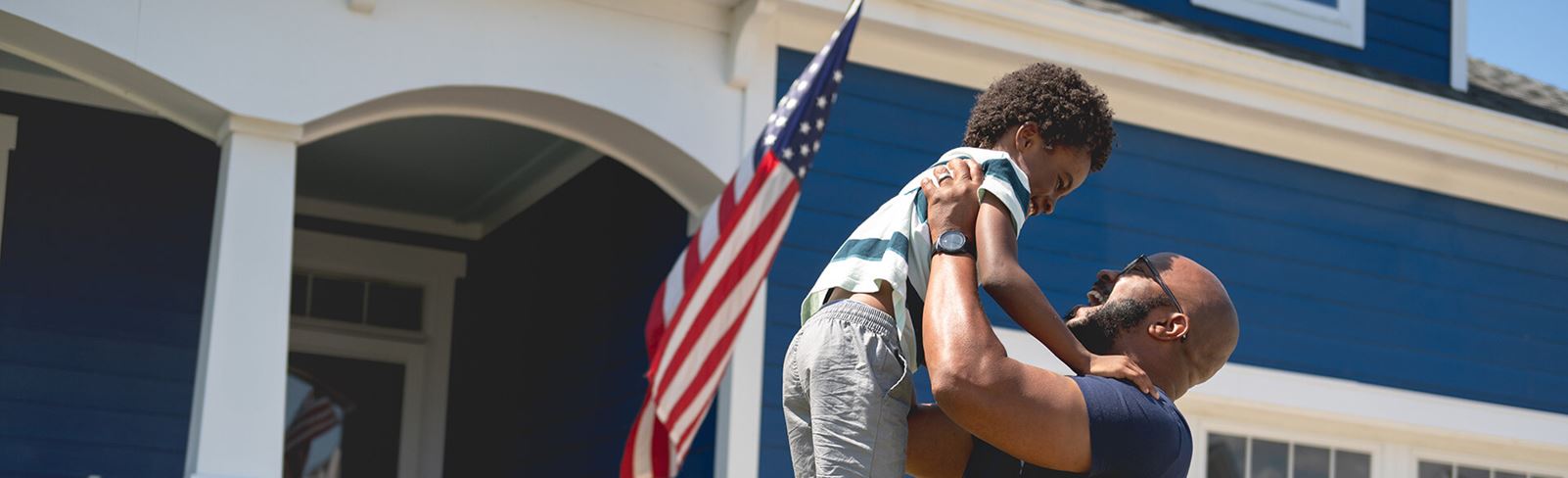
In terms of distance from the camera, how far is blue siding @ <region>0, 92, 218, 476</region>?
7285 millimetres

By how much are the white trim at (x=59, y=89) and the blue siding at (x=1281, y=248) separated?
2840 millimetres

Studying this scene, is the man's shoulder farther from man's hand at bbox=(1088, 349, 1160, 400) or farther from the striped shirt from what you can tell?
the striped shirt

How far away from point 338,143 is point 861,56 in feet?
8.94

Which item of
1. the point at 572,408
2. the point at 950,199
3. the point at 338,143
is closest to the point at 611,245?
the point at 572,408

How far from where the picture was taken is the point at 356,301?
952 centimetres

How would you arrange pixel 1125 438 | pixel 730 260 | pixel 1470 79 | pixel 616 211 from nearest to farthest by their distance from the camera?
pixel 1125 438, pixel 730 260, pixel 616 211, pixel 1470 79

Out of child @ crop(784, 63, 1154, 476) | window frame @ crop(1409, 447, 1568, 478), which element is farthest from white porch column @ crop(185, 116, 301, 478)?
window frame @ crop(1409, 447, 1568, 478)

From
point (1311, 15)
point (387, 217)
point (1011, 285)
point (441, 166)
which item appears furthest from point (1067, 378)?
point (387, 217)

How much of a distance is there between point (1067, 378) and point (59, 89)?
608cm

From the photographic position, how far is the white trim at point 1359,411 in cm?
775

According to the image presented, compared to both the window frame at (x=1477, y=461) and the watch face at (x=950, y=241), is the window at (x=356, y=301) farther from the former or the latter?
the watch face at (x=950, y=241)

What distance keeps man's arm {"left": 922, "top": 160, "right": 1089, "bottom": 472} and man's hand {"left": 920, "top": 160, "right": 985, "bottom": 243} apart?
21 centimetres

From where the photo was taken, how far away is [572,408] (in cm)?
841

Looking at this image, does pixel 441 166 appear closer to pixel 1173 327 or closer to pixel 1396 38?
pixel 1396 38
